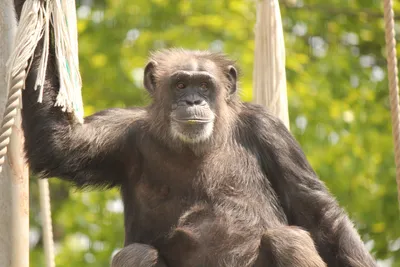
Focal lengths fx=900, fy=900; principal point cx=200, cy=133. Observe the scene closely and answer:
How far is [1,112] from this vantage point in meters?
6.53

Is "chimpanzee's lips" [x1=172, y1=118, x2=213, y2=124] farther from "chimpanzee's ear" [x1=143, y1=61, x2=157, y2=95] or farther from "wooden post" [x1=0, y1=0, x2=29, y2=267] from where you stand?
"wooden post" [x1=0, y1=0, x2=29, y2=267]

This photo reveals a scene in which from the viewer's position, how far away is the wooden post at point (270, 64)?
794cm

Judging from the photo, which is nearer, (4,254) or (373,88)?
(4,254)

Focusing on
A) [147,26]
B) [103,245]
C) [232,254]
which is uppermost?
[147,26]

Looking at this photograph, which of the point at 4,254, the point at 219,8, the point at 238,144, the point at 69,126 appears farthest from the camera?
the point at 219,8

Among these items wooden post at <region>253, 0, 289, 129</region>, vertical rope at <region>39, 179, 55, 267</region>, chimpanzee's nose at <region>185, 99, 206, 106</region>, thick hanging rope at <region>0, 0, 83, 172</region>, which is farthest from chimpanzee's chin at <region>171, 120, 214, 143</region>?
vertical rope at <region>39, 179, 55, 267</region>

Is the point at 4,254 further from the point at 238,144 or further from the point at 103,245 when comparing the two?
the point at 103,245

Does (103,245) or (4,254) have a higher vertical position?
(4,254)

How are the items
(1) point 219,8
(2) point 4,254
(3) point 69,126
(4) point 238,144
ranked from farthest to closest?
(1) point 219,8
(4) point 238,144
(3) point 69,126
(2) point 4,254

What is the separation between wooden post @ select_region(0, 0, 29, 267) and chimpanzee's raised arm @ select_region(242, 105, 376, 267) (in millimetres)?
2005

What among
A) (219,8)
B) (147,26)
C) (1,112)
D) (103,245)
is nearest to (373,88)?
(219,8)

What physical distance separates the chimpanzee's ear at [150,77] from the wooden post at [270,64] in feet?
3.42

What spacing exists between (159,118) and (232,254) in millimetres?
1241

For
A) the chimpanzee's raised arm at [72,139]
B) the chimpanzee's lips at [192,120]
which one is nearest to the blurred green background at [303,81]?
the chimpanzee's raised arm at [72,139]
